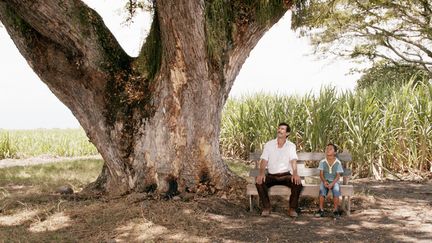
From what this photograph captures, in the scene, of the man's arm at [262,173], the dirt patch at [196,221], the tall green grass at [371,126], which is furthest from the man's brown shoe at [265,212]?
the tall green grass at [371,126]

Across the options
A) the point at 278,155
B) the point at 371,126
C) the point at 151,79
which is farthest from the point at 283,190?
the point at 371,126

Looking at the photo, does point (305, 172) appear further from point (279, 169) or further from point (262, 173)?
point (262, 173)

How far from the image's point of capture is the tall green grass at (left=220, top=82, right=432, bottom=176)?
9.95 meters

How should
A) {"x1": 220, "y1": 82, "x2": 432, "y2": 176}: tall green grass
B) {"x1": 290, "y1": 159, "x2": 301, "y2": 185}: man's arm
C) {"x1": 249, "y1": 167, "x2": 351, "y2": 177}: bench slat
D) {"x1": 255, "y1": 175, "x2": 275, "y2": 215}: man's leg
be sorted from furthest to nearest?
{"x1": 220, "y1": 82, "x2": 432, "y2": 176}: tall green grass, {"x1": 249, "y1": 167, "x2": 351, "y2": 177}: bench slat, {"x1": 255, "y1": 175, "x2": 275, "y2": 215}: man's leg, {"x1": 290, "y1": 159, "x2": 301, "y2": 185}: man's arm

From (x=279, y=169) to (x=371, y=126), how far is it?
4.29 metres

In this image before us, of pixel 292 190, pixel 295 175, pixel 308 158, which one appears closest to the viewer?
pixel 295 175

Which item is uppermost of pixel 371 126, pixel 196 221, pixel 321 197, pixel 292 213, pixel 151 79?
pixel 151 79

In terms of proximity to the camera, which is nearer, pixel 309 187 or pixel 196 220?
pixel 196 220

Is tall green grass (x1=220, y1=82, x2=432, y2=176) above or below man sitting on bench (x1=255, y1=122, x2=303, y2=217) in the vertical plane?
above

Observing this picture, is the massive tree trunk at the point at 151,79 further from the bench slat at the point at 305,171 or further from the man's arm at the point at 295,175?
the man's arm at the point at 295,175

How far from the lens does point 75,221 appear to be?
6055 mm

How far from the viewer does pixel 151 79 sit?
6.97 meters

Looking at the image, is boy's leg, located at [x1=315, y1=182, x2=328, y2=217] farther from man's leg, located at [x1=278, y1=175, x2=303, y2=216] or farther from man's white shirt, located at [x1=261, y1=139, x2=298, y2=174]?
man's white shirt, located at [x1=261, y1=139, x2=298, y2=174]

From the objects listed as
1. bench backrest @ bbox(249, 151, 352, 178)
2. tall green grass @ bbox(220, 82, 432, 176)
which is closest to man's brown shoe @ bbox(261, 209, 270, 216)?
bench backrest @ bbox(249, 151, 352, 178)
